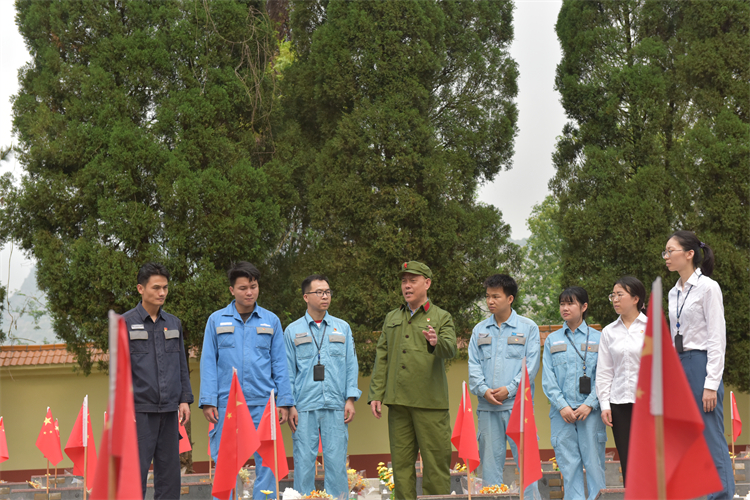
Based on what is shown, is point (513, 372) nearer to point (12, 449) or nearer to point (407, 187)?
point (407, 187)

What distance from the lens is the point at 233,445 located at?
3.55 meters

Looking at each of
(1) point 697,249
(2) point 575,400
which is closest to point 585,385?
(2) point 575,400

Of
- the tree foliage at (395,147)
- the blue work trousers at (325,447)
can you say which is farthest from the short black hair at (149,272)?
the tree foliage at (395,147)

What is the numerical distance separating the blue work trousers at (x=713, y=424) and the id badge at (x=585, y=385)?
1.28m

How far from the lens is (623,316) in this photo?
4457mm

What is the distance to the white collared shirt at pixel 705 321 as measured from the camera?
3.69 meters

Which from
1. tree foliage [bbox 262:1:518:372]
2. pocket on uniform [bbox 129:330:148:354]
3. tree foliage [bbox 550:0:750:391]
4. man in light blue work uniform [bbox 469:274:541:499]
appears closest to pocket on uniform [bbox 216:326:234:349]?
pocket on uniform [bbox 129:330:148:354]

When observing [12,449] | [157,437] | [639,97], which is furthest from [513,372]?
[12,449]

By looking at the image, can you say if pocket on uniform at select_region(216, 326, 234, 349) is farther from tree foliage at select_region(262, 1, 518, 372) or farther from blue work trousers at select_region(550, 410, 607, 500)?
tree foliage at select_region(262, 1, 518, 372)

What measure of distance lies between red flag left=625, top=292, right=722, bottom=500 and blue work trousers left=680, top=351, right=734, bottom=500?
189cm

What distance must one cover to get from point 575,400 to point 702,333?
5.09 feet

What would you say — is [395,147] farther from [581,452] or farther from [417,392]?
[581,452]

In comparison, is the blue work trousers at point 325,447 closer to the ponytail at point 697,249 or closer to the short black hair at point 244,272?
the short black hair at point 244,272

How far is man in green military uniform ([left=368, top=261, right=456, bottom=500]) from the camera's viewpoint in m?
4.56
